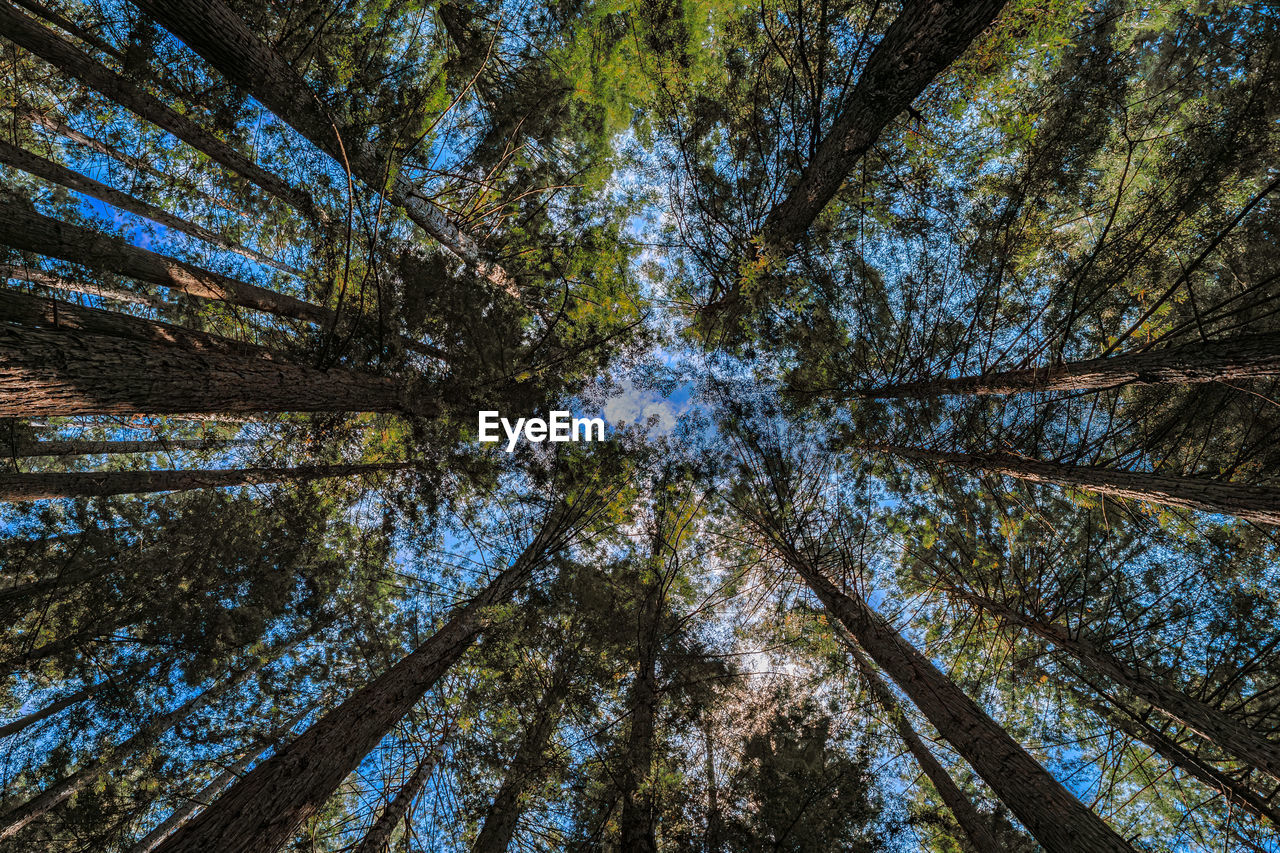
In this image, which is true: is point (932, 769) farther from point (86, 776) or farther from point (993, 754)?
point (86, 776)

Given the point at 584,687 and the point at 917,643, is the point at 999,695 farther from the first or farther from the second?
the point at 584,687

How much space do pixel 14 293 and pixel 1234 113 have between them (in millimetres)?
12654

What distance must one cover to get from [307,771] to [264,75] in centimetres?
652

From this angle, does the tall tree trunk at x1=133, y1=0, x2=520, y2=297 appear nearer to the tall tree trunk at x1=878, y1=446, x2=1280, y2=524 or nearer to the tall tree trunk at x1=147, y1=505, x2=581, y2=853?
the tall tree trunk at x1=147, y1=505, x2=581, y2=853

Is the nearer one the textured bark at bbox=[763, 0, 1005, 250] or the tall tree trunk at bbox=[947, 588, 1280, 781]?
the textured bark at bbox=[763, 0, 1005, 250]

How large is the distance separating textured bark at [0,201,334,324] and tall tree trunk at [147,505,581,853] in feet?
14.8

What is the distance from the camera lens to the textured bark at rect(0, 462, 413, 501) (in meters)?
6.15

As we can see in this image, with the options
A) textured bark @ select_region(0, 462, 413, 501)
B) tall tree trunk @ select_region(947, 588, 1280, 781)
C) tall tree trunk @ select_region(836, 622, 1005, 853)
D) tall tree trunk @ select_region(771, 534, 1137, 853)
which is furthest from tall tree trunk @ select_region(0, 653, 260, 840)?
tall tree trunk @ select_region(947, 588, 1280, 781)

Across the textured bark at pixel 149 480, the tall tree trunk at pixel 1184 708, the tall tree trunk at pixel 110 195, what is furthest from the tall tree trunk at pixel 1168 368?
the tall tree trunk at pixel 110 195

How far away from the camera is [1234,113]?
498cm

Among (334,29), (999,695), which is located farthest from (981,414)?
(334,29)

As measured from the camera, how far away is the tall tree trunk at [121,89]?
4.83m

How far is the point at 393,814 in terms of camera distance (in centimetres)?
455

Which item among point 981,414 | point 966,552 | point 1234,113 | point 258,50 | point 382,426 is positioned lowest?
point 966,552
